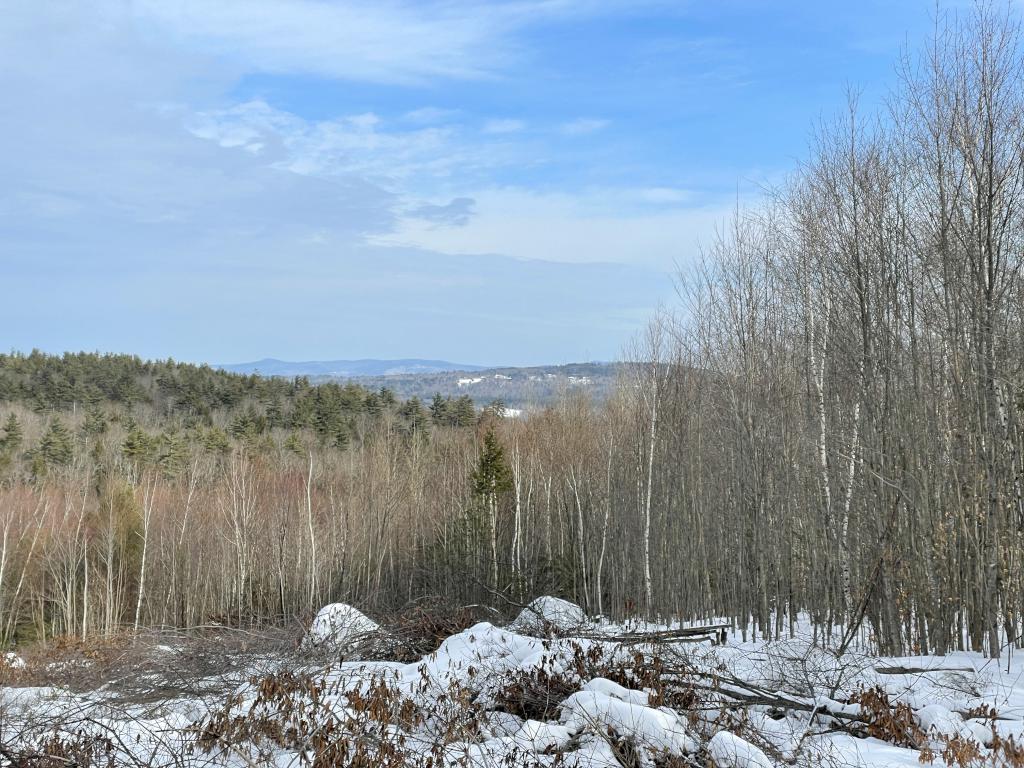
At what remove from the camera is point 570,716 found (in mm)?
5977

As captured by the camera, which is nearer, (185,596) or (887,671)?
(887,671)

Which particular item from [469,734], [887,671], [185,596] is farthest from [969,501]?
[185,596]

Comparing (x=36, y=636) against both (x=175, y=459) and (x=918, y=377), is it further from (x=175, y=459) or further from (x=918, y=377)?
(x=918, y=377)

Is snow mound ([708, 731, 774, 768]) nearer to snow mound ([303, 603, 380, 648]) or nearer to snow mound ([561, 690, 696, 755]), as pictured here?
snow mound ([561, 690, 696, 755])

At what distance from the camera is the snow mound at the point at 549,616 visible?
37.0 ft

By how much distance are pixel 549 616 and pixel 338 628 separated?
4.91m

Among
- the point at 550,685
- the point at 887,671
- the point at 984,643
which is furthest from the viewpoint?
the point at 984,643

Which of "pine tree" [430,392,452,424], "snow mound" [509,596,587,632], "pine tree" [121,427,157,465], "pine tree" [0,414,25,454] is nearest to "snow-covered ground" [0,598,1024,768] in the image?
"snow mound" [509,596,587,632]

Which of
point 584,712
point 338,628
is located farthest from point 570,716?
point 338,628

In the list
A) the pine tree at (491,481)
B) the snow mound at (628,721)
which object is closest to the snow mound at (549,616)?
the snow mound at (628,721)

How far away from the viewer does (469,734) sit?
561 centimetres

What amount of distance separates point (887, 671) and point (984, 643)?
1.78 metres

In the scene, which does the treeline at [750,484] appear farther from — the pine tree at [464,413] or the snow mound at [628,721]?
the pine tree at [464,413]

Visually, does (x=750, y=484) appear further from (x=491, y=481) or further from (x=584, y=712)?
(x=491, y=481)
